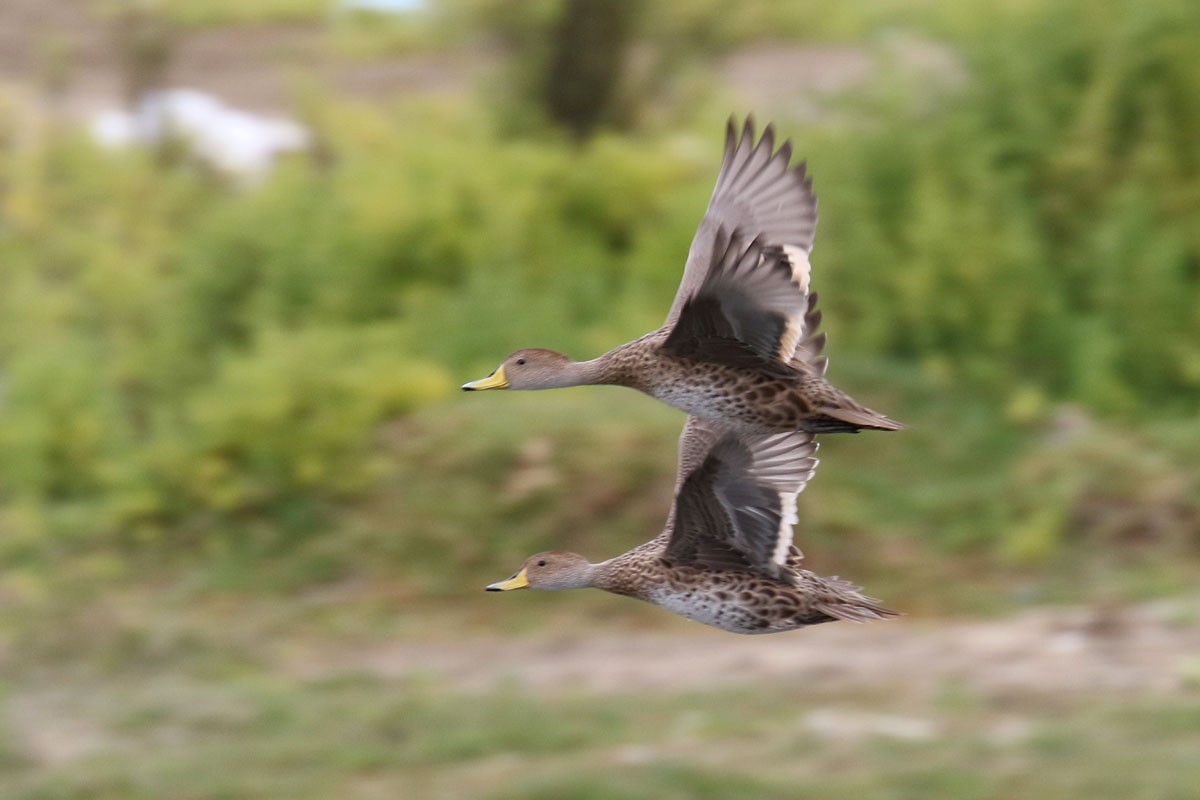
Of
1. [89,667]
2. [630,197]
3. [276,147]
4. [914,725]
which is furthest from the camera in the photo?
[276,147]

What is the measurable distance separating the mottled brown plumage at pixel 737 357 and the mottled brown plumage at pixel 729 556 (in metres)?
0.11

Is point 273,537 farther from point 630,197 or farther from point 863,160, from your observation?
point 863,160

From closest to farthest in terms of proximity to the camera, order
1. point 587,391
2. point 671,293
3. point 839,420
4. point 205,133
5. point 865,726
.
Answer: point 839,420 < point 865,726 < point 671,293 < point 587,391 < point 205,133

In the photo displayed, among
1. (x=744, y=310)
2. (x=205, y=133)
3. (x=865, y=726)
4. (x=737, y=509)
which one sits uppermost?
(x=205, y=133)

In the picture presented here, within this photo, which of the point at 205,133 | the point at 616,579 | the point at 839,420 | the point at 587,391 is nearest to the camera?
the point at 839,420

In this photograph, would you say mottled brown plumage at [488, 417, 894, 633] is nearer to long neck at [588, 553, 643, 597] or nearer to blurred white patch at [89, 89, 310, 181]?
long neck at [588, 553, 643, 597]

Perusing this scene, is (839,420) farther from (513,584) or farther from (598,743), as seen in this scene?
(598,743)

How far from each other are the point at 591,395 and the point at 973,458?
2.41 meters

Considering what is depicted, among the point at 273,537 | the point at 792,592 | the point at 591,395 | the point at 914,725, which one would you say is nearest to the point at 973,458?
the point at 591,395

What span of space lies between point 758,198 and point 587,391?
9533mm

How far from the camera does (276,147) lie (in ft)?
61.7

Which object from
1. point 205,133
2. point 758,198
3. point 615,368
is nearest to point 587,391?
point 205,133

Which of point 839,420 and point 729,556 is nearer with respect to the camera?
point 839,420

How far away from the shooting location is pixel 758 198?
8.50ft
